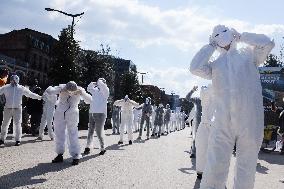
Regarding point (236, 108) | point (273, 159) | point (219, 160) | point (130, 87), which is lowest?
point (273, 159)

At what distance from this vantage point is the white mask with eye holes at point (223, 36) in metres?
5.23

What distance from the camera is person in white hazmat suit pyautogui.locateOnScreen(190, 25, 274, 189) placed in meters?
5.02

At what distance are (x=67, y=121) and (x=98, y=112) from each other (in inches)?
102

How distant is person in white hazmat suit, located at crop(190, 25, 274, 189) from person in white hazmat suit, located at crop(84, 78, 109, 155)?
23.1 feet

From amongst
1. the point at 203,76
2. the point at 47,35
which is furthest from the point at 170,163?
the point at 47,35

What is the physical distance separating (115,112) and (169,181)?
59.7ft

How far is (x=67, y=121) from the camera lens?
32.1 ft

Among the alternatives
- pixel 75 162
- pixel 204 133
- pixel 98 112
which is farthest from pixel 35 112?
pixel 204 133

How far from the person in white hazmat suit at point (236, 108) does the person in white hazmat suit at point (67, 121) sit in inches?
194

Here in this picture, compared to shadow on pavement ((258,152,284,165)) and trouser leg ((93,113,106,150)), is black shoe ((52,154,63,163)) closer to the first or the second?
trouser leg ((93,113,106,150))

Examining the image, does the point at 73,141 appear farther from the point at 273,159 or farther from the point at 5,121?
the point at 273,159

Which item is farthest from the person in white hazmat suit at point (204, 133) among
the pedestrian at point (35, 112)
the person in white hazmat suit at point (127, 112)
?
the pedestrian at point (35, 112)

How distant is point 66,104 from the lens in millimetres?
9969

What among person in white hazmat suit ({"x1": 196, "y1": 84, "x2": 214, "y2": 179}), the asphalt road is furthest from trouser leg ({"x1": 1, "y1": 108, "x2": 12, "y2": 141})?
person in white hazmat suit ({"x1": 196, "y1": 84, "x2": 214, "y2": 179})
